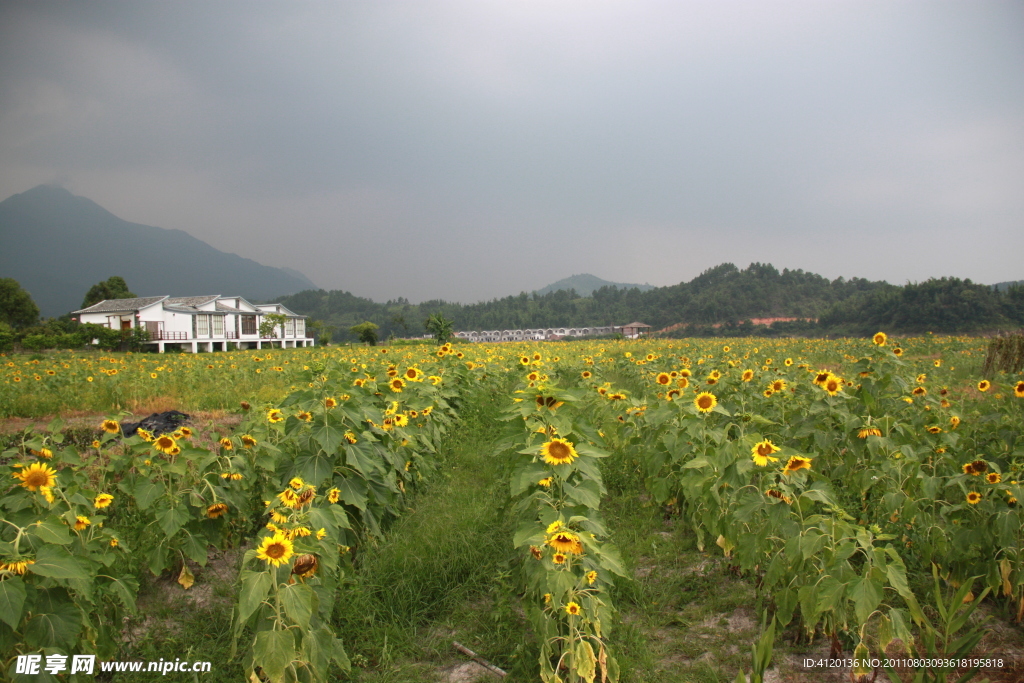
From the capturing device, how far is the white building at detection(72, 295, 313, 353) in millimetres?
51225

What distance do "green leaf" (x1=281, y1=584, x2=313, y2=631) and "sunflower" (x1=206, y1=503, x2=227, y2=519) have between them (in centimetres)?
165

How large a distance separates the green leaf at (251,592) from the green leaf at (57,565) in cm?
57

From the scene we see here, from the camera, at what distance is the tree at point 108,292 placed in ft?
214

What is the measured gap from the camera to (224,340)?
5791 cm

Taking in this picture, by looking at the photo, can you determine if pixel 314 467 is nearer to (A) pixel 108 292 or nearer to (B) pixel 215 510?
(B) pixel 215 510

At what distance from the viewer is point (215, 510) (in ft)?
11.3

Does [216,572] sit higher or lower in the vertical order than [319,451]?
lower

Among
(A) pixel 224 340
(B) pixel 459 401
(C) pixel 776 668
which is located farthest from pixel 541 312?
(C) pixel 776 668

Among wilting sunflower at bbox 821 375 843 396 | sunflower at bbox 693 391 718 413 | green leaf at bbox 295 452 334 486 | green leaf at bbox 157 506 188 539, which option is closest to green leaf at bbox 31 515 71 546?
green leaf at bbox 157 506 188 539

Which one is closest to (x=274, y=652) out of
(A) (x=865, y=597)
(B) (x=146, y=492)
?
(B) (x=146, y=492)

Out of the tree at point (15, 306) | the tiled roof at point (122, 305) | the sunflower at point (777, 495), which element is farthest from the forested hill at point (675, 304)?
the sunflower at point (777, 495)

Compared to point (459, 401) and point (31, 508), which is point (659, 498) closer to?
point (31, 508)

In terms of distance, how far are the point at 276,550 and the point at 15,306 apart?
71.1 metres

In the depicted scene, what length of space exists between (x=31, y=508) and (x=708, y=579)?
4003 millimetres
